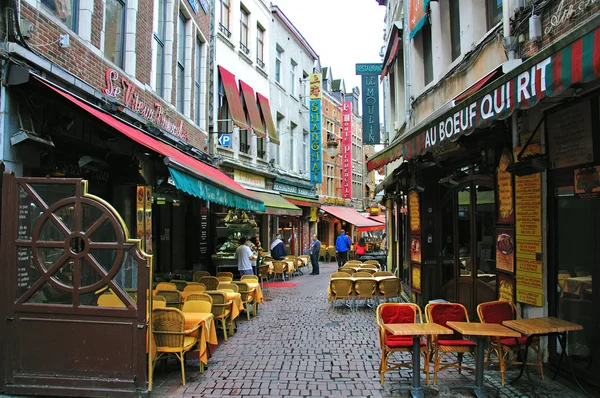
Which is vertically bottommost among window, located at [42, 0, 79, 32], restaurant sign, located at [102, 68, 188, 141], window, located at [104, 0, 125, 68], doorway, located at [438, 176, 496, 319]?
doorway, located at [438, 176, 496, 319]

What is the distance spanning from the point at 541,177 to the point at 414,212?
4.65 meters

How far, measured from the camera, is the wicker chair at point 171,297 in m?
6.68

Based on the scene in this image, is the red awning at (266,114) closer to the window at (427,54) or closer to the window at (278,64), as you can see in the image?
the window at (278,64)

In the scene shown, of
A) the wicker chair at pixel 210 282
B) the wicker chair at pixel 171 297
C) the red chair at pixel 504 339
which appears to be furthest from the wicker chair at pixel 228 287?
the red chair at pixel 504 339

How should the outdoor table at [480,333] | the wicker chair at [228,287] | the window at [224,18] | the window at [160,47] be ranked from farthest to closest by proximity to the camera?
the window at [224,18] → the window at [160,47] → the wicker chair at [228,287] → the outdoor table at [480,333]

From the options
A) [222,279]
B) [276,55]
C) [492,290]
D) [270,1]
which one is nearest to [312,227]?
[276,55]

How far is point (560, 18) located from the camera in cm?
475

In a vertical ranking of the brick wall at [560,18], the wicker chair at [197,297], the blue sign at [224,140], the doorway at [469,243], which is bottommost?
the wicker chair at [197,297]

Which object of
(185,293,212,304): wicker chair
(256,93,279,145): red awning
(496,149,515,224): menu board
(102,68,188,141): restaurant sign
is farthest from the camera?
(256,93,279,145): red awning

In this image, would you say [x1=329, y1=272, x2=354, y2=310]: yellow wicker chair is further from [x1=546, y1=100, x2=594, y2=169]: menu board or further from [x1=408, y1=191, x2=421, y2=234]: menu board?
[x1=546, y1=100, x2=594, y2=169]: menu board

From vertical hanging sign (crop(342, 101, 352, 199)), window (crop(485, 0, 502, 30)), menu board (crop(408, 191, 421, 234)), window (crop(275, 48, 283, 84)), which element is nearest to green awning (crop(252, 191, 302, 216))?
window (crop(275, 48, 283, 84))

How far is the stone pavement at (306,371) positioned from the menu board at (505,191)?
1937 millimetres

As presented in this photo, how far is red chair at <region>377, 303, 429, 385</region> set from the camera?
200 inches

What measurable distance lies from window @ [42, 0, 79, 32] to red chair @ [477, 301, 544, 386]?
672 centimetres
